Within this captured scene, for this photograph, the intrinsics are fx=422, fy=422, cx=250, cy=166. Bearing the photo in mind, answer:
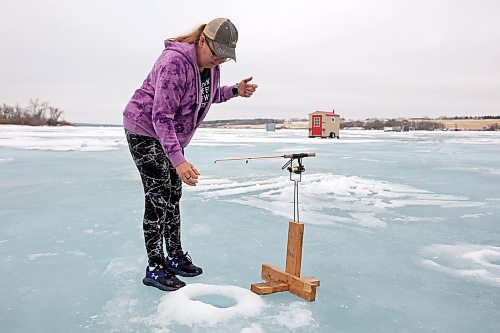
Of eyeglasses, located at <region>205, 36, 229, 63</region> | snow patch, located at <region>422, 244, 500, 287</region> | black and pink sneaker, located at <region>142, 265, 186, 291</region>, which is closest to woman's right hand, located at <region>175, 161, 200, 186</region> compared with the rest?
eyeglasses, located at <region>205, 36, 229, 63</region>

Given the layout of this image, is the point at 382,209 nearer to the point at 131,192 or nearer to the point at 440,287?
the point at 440,287

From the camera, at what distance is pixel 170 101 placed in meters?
2.10

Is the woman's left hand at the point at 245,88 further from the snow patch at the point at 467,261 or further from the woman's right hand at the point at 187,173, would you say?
the snow patch at the point at 467,261

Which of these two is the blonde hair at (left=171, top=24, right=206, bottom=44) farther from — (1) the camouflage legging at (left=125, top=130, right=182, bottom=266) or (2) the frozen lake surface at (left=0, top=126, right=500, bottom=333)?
(2) the frozen lake surface at (left=0, top=126, right=500, bottom=333)

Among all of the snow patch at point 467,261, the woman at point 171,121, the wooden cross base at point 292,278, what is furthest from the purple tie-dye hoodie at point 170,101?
the snow patch at point 467,261

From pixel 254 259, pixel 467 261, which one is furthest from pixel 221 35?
pixel 467 261

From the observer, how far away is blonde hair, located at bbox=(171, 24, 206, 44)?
2.21m

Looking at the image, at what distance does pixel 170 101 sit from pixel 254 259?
55.5 inches

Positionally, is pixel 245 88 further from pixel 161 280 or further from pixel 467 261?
pixel 467 261

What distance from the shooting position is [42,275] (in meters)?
2.66

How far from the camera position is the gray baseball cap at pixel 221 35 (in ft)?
6.91

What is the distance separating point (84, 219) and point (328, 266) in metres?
2.49

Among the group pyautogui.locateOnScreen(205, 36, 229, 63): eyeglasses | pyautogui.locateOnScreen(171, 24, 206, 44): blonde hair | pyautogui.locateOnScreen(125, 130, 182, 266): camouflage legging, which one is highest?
pyautogui.locateOnScreen(171, 24, 206, 44): blonde hair

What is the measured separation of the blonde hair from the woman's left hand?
65 cm
